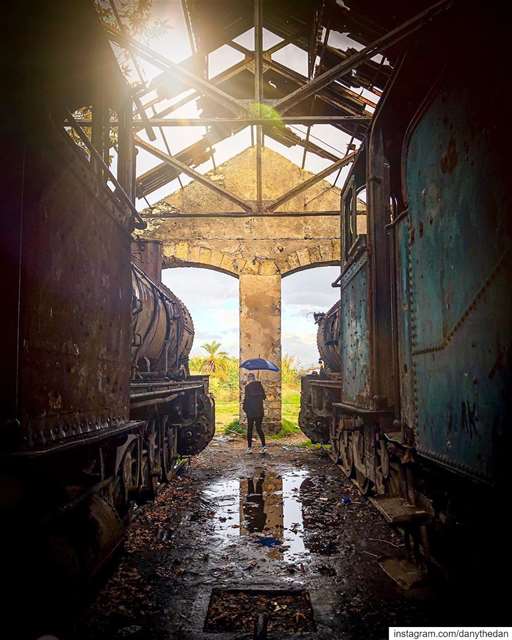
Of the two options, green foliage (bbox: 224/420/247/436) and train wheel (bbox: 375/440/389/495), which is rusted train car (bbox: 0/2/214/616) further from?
green foliage (bbox: 224/420/247/436)

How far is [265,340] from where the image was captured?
554 inches

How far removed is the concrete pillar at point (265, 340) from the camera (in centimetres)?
1398

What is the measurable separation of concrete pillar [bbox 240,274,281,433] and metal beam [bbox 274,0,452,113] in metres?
8.10

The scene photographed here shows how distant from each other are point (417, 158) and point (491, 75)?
124 centimetres

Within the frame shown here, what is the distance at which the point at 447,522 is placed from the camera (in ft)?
9.82

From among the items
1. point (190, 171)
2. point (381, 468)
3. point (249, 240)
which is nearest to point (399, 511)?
point (381, 468)

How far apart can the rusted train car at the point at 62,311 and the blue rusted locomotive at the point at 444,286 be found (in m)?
2.11

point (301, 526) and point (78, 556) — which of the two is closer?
point (78, 556)

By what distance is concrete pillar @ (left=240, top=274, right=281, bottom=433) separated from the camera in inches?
551

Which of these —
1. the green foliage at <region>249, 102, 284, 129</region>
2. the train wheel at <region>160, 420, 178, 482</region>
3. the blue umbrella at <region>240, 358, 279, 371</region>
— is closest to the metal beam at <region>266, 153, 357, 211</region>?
the green foliage at <region>249, 102, 284, 129</region>

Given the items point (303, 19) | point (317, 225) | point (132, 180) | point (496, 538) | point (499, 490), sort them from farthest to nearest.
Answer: point (317, 225) → point (303, 19) → point (132, 180) → point (496, 538) → point (499, 490)

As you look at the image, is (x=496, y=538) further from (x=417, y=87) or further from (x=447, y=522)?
(x=417, y=87)

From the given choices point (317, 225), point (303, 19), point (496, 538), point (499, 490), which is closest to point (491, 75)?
point (499, 490)

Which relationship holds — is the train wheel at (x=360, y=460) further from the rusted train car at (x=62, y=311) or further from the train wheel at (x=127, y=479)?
the rusted train car at (x=62, y=311)
